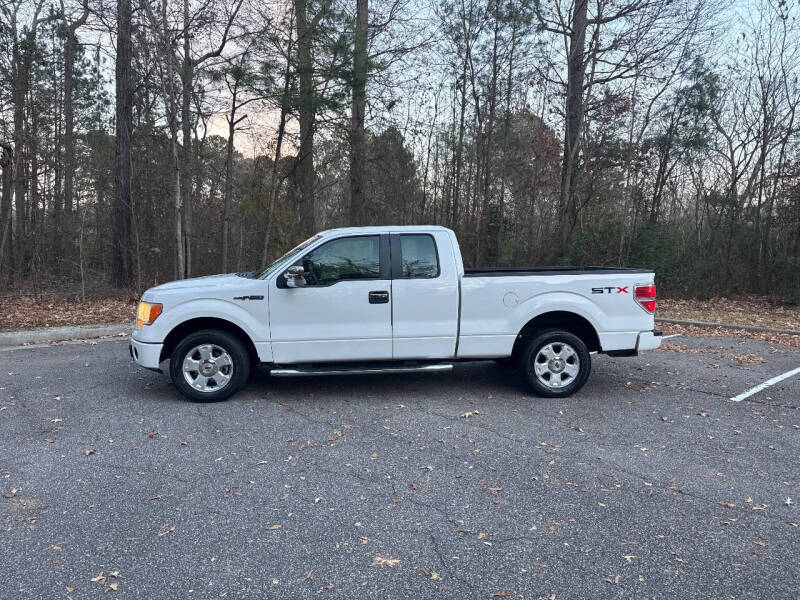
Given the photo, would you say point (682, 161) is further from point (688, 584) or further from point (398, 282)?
point (688, 584)

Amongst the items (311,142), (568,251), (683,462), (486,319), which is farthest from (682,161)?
(683,462)

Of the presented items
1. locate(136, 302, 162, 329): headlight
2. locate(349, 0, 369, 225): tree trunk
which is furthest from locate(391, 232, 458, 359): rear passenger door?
locate(349, 0, 369, 225): tree trunk

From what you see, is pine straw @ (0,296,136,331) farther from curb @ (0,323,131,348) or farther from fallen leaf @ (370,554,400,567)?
fallen leaf @ (370,554,400,567)

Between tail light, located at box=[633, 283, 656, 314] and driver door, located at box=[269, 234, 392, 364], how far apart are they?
8.99 feet

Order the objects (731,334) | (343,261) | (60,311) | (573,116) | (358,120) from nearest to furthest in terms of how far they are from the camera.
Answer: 1. (343,261)
2. (731,334)
3. (60,311)
4. (358,120)
5. (573,116)

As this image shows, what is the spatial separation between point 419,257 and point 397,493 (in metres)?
2.94

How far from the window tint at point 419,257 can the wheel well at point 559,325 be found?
125 centimetres

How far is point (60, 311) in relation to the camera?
1220cm

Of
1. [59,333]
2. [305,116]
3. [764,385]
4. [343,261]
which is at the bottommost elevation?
[764,385]

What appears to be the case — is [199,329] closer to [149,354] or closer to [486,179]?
[149,354]

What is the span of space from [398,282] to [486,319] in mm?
1049

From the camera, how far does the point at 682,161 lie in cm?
1798

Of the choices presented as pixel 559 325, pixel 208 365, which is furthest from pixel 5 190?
pixel 559 325

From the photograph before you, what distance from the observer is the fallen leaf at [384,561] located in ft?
9.91
